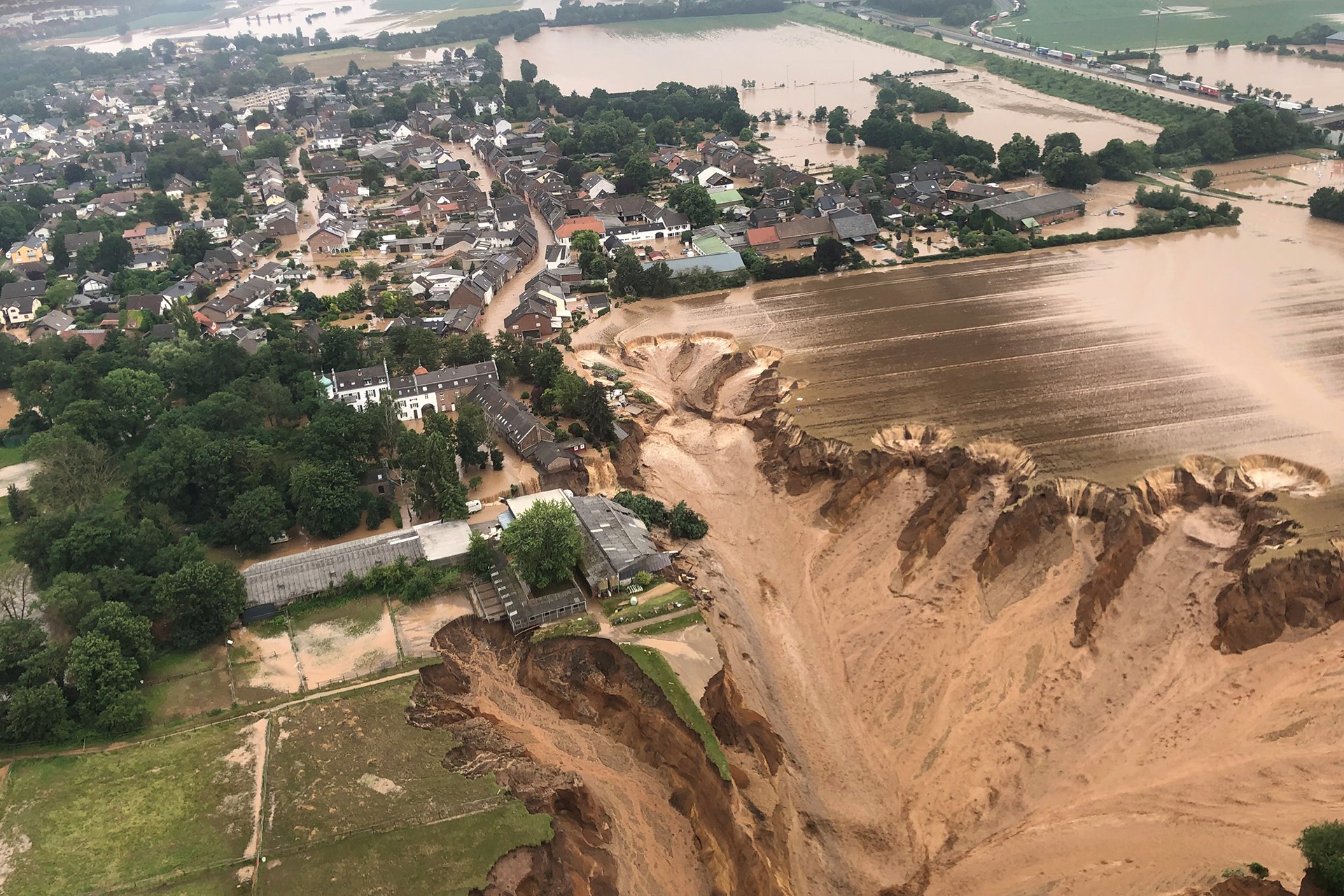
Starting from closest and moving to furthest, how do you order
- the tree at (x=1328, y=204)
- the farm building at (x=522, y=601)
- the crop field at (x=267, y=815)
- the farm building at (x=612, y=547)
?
the crop field at (x=267, y=815)
the farm building at (x=522, y=601)
the farm building at (x=612, y=547)
the tree at (x=1328, y=204)

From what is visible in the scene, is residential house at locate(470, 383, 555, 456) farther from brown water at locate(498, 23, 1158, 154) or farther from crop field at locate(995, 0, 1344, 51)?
crop field at locate(995, 0, 1344, 51)

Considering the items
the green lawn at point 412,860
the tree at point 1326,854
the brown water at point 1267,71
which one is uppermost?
the brown water at point 1267,71

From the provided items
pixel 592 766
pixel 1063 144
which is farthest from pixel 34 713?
pixel 1063 144

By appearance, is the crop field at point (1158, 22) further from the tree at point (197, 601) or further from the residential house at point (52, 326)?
the tree at point (197, 601)

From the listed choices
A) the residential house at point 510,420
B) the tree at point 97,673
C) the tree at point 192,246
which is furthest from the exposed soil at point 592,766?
the tree at point 192,246

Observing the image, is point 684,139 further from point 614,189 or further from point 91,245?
point 91,245

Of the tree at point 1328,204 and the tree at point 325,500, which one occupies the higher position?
the tree at point 1328,204
